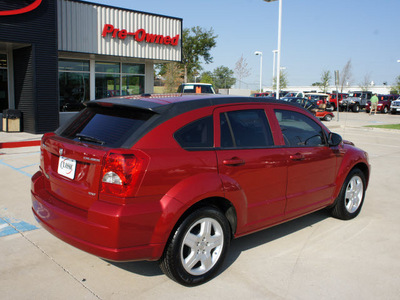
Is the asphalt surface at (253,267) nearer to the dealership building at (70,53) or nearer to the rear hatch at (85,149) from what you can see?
the rear hatch at (85,149)

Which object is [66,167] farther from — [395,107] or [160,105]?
[395,107]

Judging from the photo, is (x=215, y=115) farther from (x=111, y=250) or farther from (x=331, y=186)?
(x=331, y=186)

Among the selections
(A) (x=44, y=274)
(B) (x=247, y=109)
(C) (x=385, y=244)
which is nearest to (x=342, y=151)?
(C) (x=385, y=244)

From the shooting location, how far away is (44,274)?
141 inches

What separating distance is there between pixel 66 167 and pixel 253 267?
207 cm

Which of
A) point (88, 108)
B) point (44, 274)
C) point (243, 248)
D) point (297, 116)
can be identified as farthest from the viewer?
point (297, 116)

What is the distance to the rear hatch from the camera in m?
3.15

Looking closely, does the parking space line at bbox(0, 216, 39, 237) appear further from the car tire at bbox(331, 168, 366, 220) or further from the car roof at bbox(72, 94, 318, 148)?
the car tire at bbox(331, 168, 366, 220)

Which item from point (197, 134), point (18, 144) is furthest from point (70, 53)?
point (197, 134)

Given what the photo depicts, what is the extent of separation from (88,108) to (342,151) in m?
3.28

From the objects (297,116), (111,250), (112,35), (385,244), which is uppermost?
(112,35)

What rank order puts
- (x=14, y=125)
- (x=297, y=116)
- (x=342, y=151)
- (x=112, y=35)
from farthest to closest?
(x=112, y=35)
(x=14, y=125)
(x=342, y=151)
(x=297, y=116)

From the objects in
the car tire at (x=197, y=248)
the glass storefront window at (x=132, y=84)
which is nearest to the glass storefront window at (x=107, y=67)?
the glass storefront window at (x=132, y=84)

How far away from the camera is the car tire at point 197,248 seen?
326 centimetres
